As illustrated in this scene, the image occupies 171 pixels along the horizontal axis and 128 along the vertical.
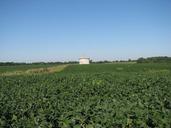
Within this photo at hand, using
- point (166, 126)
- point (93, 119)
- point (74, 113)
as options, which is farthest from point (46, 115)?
point (166, 126)

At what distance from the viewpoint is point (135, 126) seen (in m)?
8.01

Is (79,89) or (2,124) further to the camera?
(79,89)

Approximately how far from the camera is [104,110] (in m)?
9.27

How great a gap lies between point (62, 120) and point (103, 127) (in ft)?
3.56

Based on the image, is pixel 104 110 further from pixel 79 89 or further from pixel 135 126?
pixel 79 89

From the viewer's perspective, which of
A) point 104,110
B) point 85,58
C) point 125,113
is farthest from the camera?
point 85,58

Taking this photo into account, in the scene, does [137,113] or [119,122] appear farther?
[137,113]

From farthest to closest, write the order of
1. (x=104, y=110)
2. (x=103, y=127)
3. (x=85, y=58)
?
(x=85, y=58)
(x=104, y=110)
(x=103, y=127)

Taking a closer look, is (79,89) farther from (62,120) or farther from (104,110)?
(62,120)

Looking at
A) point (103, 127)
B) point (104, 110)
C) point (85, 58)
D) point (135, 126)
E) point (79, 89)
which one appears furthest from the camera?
point (85, 58)

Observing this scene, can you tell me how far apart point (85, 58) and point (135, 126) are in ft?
373

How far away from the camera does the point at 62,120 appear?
793cm

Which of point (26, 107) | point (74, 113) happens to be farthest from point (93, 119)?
point (26, 107)

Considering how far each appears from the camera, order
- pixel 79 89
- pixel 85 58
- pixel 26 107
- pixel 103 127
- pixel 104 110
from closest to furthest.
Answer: pixel 103 127 → pixel 104 110 → pixel 26 107 → pixel 79 89 → pixel 85 58
